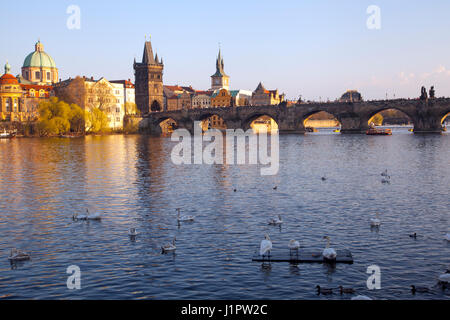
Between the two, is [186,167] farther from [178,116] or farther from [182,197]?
[178,116]

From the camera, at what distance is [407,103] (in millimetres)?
115750

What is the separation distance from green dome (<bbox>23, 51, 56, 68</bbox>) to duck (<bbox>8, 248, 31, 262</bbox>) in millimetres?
175787

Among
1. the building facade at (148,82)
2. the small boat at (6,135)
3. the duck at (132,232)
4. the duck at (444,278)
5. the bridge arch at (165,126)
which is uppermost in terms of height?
the building facade at (148,82)

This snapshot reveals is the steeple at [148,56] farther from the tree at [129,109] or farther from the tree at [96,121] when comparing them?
the tree at [96,121]

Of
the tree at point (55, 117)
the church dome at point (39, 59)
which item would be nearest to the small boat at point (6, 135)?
the tree at point (55, 117)

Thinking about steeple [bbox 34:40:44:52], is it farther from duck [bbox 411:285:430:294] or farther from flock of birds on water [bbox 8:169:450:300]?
duck [bbox 411:285:430:294]

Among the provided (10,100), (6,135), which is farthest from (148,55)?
(6,135)

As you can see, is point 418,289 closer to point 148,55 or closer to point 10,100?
point 10,100

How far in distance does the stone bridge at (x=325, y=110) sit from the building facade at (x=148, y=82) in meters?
17.7

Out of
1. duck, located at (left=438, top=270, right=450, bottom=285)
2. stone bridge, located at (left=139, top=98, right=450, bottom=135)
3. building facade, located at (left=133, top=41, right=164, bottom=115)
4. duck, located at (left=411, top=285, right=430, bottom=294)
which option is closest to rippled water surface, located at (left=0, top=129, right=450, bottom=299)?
duck, located at (left=411, top=285, right=430, bottom=294)

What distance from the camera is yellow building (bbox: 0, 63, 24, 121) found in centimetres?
13600

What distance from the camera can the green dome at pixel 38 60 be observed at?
7128 inches

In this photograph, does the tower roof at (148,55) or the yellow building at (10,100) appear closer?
the yellow building at (10,100)

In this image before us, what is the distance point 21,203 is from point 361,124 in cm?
11005
